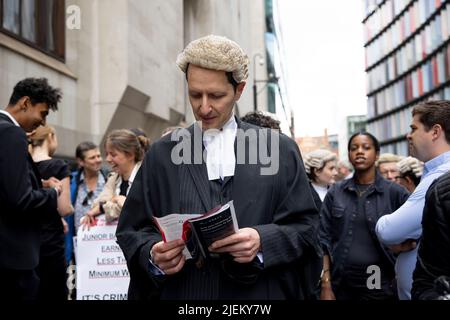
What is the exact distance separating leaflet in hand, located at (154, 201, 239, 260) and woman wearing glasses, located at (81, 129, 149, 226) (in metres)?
2.76

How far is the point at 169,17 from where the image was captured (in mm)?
15305

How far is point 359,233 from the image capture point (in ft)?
16.1

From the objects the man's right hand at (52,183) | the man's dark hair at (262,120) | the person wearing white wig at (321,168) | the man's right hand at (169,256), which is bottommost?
the man's right hand at (169,256)

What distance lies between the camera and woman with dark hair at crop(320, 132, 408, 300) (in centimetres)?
473

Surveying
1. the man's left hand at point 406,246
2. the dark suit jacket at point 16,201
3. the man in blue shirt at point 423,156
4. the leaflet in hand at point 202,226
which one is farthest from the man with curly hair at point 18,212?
the man's left hand at point 406,246

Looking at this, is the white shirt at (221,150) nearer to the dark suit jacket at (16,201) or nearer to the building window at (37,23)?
the dark suit jacket at (16,201)

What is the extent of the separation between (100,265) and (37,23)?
6.27m

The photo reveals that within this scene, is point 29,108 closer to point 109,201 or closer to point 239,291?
point 109,201

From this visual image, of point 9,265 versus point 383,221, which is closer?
point 9,265

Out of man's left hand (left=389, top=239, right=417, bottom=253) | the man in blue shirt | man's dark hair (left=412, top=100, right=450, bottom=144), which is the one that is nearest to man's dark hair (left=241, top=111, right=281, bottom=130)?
the man in blue shirt

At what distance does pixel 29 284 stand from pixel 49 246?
4.06ft

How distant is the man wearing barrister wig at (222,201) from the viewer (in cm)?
224

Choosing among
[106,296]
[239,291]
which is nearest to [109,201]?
[106,296]

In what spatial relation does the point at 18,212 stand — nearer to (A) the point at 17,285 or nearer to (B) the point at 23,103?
(A) the point at 17,285
